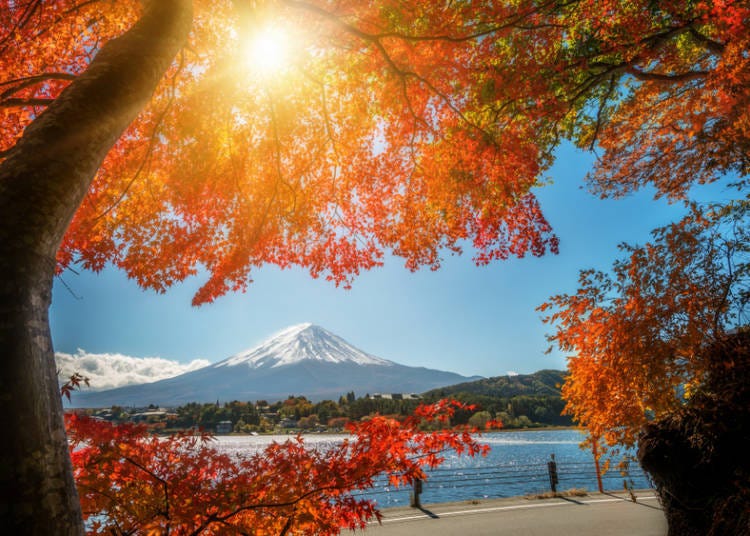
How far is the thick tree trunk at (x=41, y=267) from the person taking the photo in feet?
4.23

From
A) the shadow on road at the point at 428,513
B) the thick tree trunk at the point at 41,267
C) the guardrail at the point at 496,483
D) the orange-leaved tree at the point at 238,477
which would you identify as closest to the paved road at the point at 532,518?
the shadow on road at the point at 428,513

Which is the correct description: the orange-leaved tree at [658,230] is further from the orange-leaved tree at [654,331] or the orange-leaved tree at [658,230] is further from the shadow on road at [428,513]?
the shadow on road at [428,513]

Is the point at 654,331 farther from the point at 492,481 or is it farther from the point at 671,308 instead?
the point at 492,481

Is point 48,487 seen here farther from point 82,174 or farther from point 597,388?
point 597,388

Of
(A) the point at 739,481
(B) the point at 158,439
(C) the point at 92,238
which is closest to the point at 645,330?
(A) the point at 739,481

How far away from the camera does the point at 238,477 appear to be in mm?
3500

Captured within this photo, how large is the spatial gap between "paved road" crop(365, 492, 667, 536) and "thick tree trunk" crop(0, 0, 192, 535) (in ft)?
25.2

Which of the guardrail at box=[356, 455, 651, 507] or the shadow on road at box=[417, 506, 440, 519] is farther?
the guardrail at box=[356, 455, 651, 507]

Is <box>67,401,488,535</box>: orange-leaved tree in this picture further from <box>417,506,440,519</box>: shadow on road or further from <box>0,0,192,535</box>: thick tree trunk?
<box>417,506,440,519</box>: shadow on road

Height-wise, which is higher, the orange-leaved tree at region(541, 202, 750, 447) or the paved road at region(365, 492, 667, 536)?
the orange-leaved tree at region(541, 202, 750, 447)

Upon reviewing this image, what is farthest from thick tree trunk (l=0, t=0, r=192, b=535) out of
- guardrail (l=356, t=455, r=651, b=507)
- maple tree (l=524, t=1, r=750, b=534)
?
maple tree (l=524, t=1, r=750, b=534)

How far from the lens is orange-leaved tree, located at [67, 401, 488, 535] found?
3109mm

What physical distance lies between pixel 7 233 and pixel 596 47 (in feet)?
26.5

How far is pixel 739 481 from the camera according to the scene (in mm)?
4531
